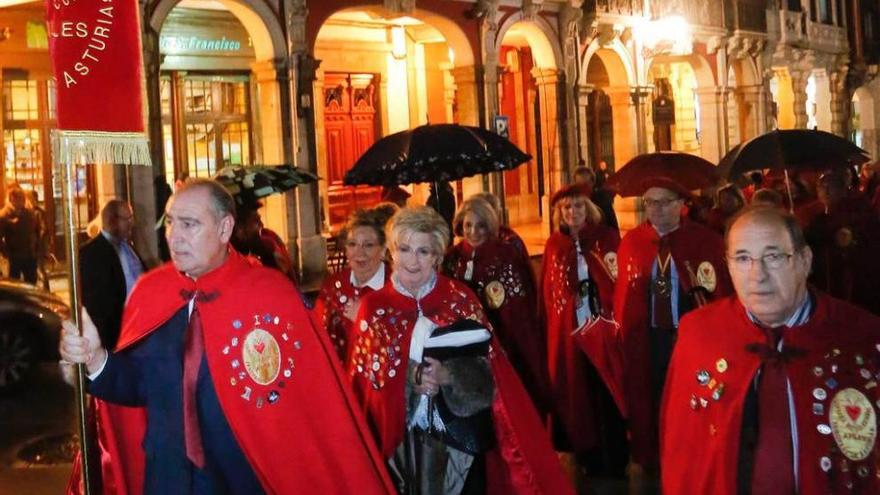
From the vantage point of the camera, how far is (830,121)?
39.3 metres

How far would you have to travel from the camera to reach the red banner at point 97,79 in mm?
4047

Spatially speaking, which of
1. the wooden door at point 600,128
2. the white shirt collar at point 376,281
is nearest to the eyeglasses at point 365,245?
the white shirt collar at point 376,281

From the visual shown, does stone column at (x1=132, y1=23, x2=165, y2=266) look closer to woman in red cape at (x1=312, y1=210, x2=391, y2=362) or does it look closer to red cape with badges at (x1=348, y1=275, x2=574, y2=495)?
woman in red cape at (x1=312, y1=210, x2=391, y2=362)

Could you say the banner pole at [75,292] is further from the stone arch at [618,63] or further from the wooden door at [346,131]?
the stone arch at [618,63]

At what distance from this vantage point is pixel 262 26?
17.8 meters

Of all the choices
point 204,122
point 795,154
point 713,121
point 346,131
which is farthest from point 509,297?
point 713,121

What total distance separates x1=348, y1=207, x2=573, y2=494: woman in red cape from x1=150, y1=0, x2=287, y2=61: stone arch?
13171 millimetres

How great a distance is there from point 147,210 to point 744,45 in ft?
70.1

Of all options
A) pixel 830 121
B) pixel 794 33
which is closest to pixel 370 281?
pixel 794 33

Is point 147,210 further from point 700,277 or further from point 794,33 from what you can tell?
point 794,33

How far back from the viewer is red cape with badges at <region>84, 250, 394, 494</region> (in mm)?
3955

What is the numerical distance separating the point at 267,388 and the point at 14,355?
26.3 feet

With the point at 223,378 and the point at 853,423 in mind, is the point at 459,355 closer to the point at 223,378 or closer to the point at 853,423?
the point at 223,378

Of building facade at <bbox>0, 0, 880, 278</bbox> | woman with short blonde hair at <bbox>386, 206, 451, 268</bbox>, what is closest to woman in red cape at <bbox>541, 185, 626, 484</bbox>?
woman with short blonde hair at <bbox>386, 206, 451, 268</bbox>
